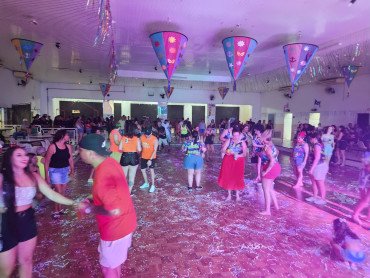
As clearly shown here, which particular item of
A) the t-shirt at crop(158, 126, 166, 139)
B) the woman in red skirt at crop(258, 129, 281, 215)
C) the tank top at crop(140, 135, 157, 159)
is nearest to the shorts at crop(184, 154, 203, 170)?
the tank top at crop(140, 135, 157, 159)

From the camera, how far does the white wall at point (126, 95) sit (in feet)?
56.7

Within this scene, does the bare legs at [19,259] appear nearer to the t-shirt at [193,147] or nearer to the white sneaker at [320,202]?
the t-shirt at [193,147]

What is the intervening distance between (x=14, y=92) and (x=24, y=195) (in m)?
13.6

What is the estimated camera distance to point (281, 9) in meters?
5.25

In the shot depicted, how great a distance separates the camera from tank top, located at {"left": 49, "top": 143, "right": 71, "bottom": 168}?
3.69 metres

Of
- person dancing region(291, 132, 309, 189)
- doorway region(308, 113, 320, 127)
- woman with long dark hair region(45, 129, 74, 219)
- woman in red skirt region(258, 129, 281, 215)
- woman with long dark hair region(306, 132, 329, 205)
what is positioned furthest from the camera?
doorway region(308, 113, 320, 127)

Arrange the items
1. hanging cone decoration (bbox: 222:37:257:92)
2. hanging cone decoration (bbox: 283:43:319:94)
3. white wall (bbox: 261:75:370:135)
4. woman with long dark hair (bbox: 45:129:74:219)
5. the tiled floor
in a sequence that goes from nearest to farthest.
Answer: the tiled floor → woman with long dark hair (bbox: 45:129:74:219) → hanging cone decoration (bbox: 222:37:257:92) → hanging cone decoration (bbox: 283:43:319:94) → white wall (bbox: 261:75:370:135)

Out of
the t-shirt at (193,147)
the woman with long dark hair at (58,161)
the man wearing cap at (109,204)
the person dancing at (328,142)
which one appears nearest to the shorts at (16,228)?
the man wearing cap at (109,204)

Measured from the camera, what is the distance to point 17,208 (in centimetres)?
193

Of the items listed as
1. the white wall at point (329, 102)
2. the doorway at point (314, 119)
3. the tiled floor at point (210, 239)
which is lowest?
the tiled floor at point (210, 239)

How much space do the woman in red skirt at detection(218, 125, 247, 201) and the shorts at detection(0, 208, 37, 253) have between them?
3552 mm

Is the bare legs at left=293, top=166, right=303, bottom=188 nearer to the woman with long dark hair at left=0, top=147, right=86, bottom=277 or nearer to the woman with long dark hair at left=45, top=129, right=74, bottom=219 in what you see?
the woman with long dark hair at left=45, top=129, right=74, bottom=219

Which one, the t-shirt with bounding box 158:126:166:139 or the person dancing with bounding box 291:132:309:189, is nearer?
the person dancing with bounding box 291:132:309:189

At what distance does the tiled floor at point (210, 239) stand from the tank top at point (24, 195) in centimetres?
114
